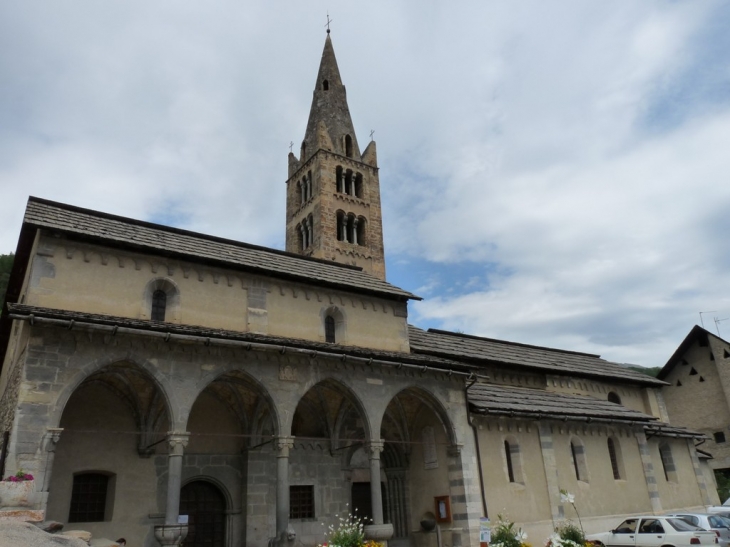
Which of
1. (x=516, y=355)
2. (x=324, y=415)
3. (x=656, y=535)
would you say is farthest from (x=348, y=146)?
(x=656, y=535)

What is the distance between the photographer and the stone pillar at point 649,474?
23.7 m

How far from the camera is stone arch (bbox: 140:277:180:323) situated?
15867 mm

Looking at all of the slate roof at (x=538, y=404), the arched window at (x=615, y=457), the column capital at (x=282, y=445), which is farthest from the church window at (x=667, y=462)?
the column capital at (x=282, y=445)

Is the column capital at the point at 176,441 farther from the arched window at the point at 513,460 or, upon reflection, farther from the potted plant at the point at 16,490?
the arched window at the point at 513,460

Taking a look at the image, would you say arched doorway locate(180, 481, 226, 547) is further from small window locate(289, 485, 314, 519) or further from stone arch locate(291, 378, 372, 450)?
stone arch locate(291, 378, 372, 450)

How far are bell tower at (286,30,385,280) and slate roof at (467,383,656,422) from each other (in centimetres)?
2032

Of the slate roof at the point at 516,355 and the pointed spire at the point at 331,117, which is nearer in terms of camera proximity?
the slate roof at the point at 516,355

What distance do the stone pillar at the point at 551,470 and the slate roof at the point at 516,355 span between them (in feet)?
13.9

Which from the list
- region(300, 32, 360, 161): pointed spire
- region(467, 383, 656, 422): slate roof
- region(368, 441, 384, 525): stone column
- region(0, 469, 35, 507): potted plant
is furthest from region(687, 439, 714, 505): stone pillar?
region(300, 32, 360, 161): pointed spire

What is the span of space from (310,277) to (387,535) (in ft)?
26.0

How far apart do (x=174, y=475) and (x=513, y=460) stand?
11937 millimetres

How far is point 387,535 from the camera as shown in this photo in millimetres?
15617

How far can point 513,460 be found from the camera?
20219mm

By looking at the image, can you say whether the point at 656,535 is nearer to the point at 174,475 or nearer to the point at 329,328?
the point at 329,328
